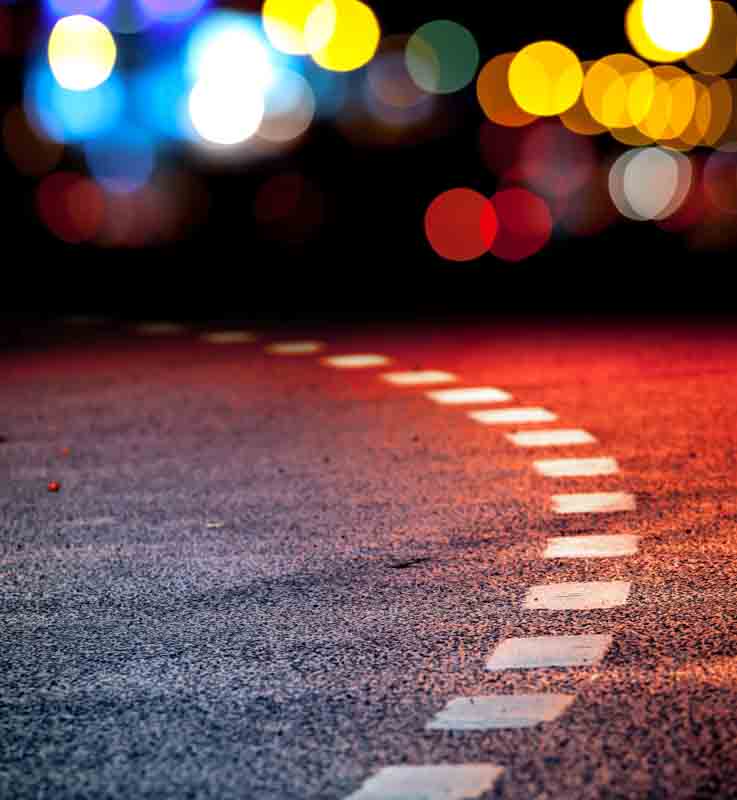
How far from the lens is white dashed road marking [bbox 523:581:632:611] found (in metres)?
7.45

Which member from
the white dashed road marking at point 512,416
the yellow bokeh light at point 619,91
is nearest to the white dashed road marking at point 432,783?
the white dashed road marking at point 512,416

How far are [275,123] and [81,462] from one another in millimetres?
49981

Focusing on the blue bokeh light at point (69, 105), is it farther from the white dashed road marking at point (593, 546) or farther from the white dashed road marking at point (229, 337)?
the white dashed road marking at point (593, 546)

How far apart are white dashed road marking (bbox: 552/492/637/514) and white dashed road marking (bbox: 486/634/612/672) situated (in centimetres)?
262

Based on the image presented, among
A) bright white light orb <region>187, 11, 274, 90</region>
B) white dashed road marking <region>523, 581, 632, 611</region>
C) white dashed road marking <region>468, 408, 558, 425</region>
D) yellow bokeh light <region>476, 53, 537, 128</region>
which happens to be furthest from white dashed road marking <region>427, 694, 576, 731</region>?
yellow bokeh light <region>476, 53, 537, 128</region>

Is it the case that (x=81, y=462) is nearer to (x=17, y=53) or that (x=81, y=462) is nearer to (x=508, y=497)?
(x=508, y=497)

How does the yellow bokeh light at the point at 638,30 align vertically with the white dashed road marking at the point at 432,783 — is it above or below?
above

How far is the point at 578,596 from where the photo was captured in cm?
761

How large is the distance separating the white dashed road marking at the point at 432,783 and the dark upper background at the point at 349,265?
15944 millimetres

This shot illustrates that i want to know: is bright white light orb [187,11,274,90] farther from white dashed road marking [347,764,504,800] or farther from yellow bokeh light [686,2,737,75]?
yellow bokeh light [686,2,737,75]

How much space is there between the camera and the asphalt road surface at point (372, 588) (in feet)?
18.3

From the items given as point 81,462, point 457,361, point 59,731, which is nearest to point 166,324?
point 457,361

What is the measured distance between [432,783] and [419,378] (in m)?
10.3

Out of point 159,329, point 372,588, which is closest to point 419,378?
point 159,329
